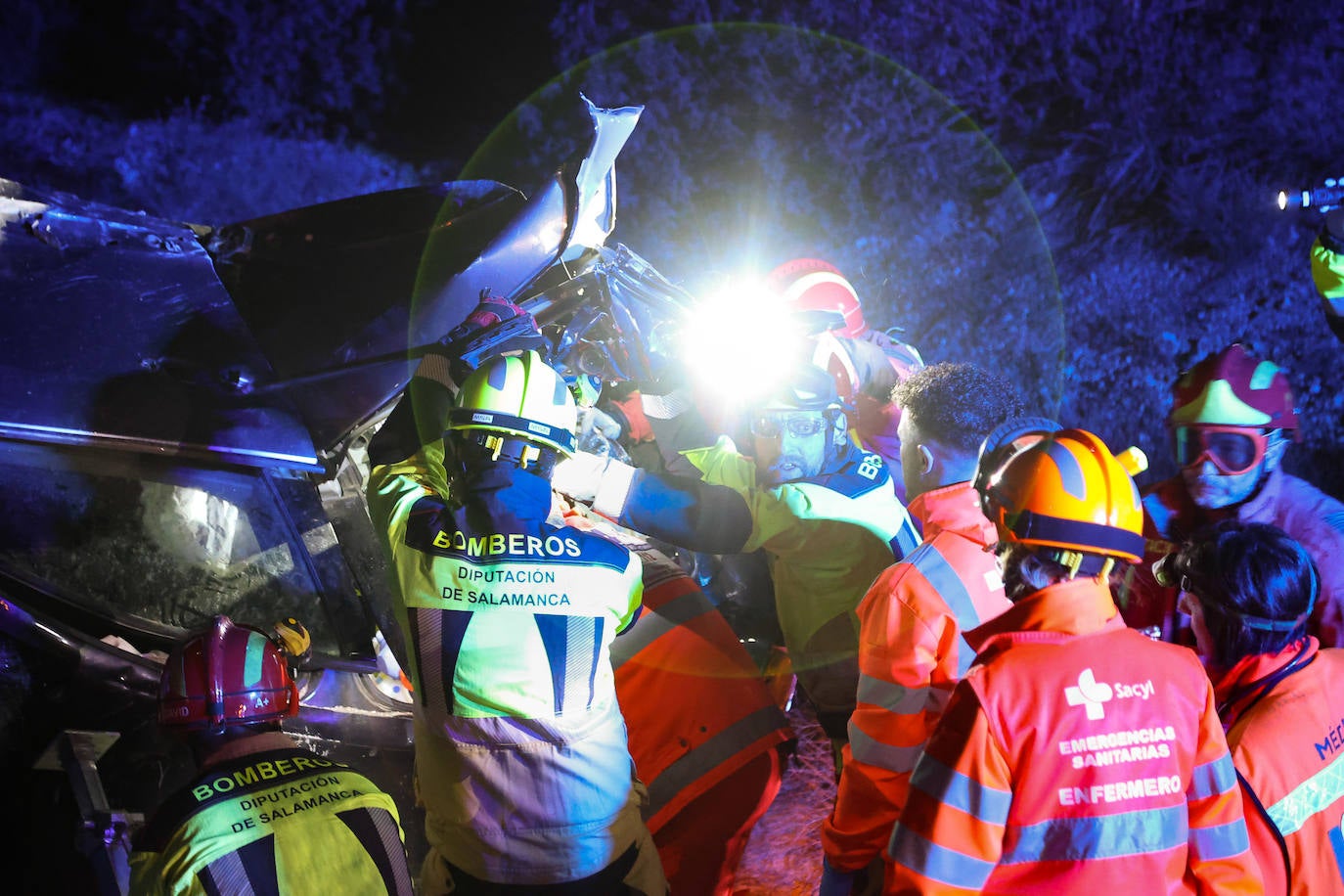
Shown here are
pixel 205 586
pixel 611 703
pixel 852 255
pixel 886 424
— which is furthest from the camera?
Answer: pixel 852 255

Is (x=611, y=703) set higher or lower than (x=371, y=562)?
lower

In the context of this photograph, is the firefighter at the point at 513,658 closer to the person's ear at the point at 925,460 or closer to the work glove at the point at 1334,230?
the person's ear at the point at 925,460

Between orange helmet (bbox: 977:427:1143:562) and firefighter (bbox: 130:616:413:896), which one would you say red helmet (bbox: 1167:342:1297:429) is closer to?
orange helmet (bbox: 977:427:1143:562)

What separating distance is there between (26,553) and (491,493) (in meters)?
1.94

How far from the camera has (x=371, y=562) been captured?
369cm

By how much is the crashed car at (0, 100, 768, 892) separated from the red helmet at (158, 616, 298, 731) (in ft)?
2.61

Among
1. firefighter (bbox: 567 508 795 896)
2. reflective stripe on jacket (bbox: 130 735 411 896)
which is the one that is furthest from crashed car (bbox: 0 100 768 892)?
firefighter (bbox: 567 508 795 896)

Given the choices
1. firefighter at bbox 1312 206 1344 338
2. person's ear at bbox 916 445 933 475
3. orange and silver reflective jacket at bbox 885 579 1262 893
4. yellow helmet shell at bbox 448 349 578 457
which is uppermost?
firefighter at bbox 1312 206 1344 338

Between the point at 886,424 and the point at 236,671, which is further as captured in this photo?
the point at 886,424

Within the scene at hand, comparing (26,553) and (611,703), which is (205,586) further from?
(611,703)

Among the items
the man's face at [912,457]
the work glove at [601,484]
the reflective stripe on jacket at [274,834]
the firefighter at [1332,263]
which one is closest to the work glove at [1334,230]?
the firefighter at [1332,263]

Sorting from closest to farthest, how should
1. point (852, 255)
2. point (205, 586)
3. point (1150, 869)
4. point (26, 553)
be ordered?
point (1150, 869) < point (26, 553) < point (205, 586) < point (852, 255)

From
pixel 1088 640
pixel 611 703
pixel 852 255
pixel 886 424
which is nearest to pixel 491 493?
pixel 611 703

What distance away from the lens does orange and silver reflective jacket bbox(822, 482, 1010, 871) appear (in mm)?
2109
